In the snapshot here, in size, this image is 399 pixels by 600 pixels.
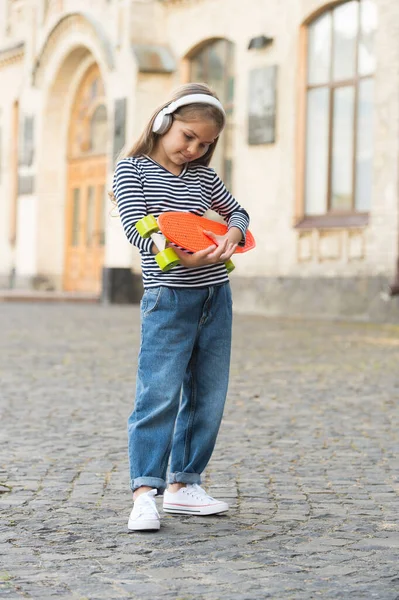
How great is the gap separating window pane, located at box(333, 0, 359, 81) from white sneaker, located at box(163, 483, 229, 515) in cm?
1431

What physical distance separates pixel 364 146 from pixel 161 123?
14.0m

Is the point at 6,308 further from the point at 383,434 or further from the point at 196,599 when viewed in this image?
the point at 196,599

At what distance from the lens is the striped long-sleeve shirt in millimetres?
4156

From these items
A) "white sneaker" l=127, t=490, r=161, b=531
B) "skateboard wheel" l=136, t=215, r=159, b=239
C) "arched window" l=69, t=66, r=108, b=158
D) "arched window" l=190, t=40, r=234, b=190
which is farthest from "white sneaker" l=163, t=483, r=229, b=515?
"arched window" l=69, t=66, r=108, b=158

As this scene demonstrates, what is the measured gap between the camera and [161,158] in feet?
14.1

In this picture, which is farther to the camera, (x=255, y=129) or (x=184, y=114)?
(x=255, y=129)

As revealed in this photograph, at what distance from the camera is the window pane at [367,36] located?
17.6 metres

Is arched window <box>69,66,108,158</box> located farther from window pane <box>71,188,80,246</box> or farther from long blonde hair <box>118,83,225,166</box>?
long blonde hair <box>118,83,225,166</box>

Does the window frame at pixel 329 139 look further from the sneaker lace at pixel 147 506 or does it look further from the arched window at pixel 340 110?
the sneaker lace at pixel 147 506

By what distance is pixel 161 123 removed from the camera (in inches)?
165

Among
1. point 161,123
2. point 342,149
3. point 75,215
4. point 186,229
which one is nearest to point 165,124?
Answer: point 161,123

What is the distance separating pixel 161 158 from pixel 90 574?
1.50 meters

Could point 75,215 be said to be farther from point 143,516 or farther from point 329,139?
point 143,516

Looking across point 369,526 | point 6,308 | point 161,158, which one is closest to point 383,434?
point 369,526
